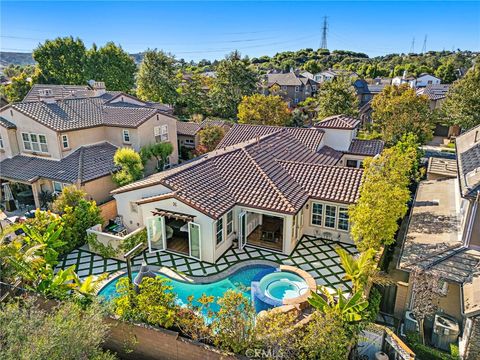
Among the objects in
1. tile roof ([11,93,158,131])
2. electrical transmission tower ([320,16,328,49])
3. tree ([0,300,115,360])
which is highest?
electrical transmission tower ([320,16,328,49])

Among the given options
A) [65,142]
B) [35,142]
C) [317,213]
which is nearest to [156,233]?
[317,213]

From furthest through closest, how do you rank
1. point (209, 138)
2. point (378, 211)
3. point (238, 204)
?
1. point (209, 138)
2. point (238, 204)
3. point (378, 211)

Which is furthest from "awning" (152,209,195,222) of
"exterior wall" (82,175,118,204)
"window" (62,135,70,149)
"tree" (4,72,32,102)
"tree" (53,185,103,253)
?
"tree" (4,72,32,102)

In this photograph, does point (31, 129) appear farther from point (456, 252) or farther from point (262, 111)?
point (456, 252)

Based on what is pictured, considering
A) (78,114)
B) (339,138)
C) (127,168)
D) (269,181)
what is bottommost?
(127,168)

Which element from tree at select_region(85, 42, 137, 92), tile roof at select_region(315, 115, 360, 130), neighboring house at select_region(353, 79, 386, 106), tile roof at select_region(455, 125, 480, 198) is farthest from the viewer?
tree at select_region(85, 42, 137, 92)

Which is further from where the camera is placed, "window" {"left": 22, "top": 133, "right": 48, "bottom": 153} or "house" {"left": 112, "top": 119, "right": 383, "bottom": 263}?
"window" {"left": 22, "top": 133, "right": 48, "bottom": 153}

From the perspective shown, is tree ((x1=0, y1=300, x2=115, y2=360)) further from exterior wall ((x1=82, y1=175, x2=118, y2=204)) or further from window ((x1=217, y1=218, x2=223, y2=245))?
exterior wall ((x1=82, y1=175, x2=118, y2=204))
